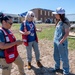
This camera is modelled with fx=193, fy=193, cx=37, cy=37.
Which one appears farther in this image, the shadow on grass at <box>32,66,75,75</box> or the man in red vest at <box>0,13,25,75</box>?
the shadow on grass at <box>32,66,75,75</box>

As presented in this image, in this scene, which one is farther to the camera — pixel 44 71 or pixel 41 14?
pixel 41 14

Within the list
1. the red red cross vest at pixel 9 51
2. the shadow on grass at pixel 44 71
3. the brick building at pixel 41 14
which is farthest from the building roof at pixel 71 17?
the brick building at pixel 41 14

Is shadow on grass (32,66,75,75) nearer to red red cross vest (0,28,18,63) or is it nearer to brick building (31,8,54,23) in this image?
red red cross vest (0,28,18,63)

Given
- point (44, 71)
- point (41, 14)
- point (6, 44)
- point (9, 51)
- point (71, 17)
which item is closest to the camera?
point (6, 44)

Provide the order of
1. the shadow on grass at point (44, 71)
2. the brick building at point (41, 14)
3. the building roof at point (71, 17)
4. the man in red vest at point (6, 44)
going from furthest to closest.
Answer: the brick building at point (41, 14) → the building roof at point (71, 17) → the shadow on grass at point (44, 71) → the man in red vest at point (6, 44)

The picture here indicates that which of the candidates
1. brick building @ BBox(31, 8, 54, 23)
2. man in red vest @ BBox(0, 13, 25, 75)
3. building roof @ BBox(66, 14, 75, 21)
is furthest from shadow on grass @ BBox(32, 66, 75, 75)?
brick building @ BBox(31, 8, 54, 23)

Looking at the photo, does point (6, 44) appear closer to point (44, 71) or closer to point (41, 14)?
point (44, 71)

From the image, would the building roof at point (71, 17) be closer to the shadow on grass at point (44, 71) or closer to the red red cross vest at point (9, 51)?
the shadow on grass at point (44, 71)

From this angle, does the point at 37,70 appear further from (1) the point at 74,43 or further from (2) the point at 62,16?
(1) the point at 74,43

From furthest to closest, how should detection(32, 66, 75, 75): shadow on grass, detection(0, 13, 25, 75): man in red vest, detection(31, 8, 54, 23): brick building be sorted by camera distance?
detection(31, 8, 54, 23): brick building
detection(32, 66, 75, 75): shadow on grass
detection(0, 13, 25, 75): man in red vest

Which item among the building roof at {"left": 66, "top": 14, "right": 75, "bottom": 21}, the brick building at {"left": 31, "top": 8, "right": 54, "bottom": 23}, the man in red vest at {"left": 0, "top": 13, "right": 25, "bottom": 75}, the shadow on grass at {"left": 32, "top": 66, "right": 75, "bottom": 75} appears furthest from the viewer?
the brick building at {"left": 31, "top": 8, "right": 54, "bottom": 23}

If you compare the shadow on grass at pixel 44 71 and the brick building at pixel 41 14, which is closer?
the shadow on grass at pixel 44 71

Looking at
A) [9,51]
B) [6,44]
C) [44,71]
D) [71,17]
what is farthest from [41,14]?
[6,44]

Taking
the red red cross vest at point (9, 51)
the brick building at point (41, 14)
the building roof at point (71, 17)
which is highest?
the red red cross vest at point (9, 51)
